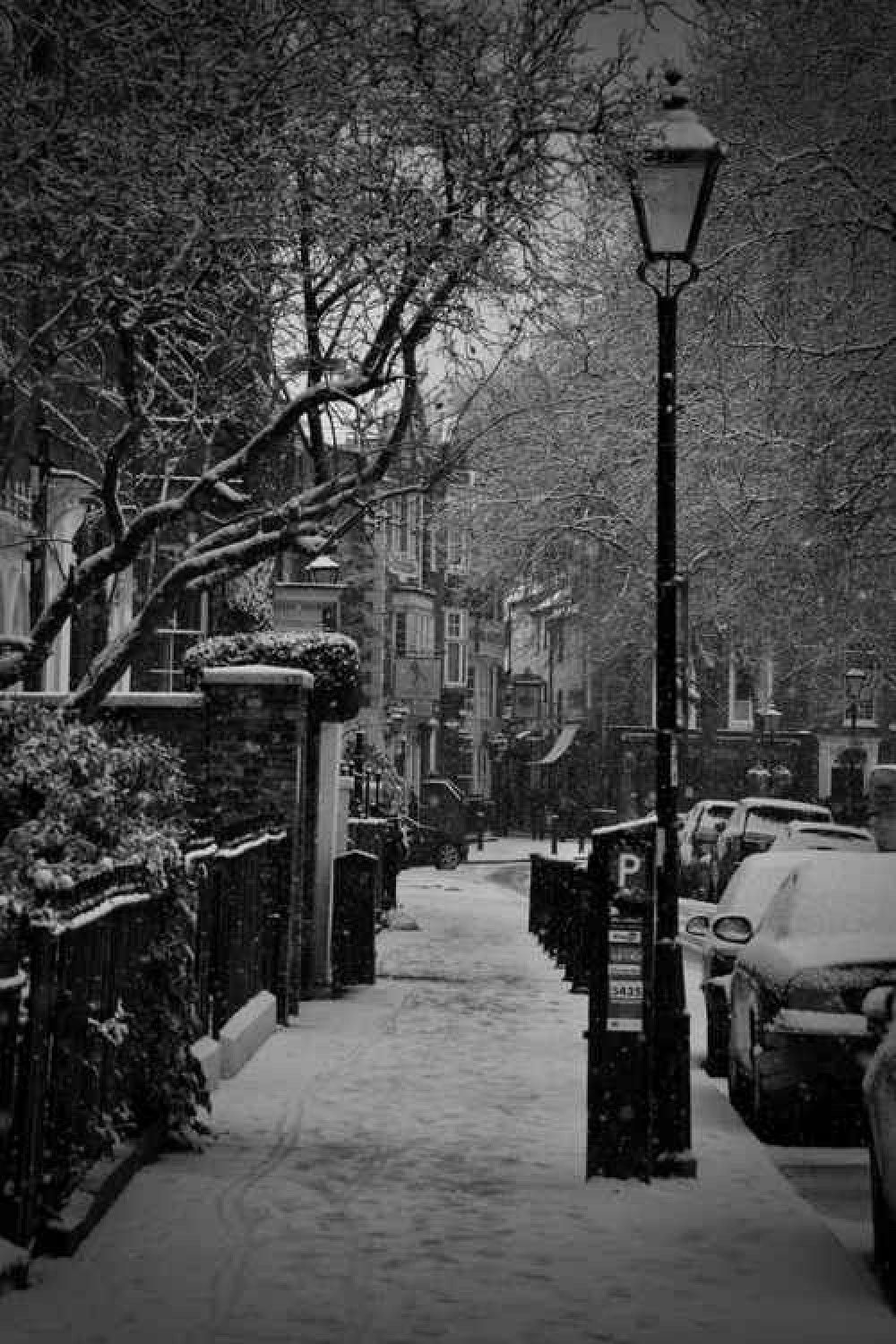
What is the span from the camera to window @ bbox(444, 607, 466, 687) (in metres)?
84.3

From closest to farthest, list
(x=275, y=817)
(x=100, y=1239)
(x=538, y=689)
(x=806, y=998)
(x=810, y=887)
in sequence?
(x=100, y=1239) < (x=806, y=998) < (x=810, y=887) < (x=275, y=817) < (x=538, y=689)

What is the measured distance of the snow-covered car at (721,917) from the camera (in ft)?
45.4

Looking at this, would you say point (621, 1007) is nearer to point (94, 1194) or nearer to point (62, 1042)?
point (94, 1194)

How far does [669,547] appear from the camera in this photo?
33.7ft

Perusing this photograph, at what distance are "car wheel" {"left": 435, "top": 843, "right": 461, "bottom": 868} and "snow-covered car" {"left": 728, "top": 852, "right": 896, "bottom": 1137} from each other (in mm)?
37315

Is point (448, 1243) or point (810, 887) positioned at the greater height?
point (810, 887)

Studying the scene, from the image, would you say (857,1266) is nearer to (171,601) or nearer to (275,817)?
(171,601)

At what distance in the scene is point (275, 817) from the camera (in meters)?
14.4

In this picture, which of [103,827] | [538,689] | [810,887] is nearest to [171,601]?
[103,827]

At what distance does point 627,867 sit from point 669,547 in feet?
5.92

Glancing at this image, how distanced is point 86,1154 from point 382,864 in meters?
18.9

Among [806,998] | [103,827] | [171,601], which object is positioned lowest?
[806,998]

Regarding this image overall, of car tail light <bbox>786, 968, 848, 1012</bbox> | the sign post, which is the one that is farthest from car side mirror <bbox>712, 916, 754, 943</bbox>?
the sign post

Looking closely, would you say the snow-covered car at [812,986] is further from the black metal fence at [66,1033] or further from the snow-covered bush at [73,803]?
the snow-covered bush at [73,803]
